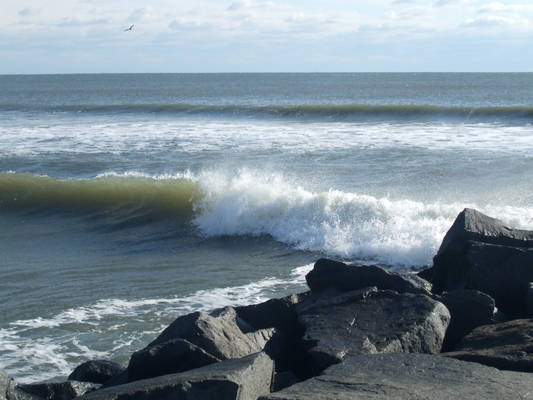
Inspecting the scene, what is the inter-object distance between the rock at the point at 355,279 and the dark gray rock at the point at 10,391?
104 inches

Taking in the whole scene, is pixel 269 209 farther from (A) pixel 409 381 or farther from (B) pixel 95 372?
(A) pixel 409 381

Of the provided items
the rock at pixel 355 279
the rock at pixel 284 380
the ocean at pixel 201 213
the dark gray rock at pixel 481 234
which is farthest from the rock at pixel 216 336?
the dark gray rock at pixel 481 234

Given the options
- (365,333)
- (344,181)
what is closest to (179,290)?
(365,333)

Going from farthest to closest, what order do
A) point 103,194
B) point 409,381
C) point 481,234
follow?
point 103,194 → point 481,234 → point 409,381

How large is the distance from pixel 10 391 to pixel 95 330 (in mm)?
2399

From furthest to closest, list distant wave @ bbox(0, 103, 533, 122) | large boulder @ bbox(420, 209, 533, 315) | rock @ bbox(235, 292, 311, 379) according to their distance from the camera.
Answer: distant wave @ bbox(0, 103, 533, 122) < large boulder @ bbox(420, 209, 533, 315) < rock @ bbox(235, 292, 311, 379)

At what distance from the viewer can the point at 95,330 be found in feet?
25.6

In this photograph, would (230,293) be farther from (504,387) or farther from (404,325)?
(504,387)

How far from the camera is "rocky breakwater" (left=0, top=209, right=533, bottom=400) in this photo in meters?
4.55

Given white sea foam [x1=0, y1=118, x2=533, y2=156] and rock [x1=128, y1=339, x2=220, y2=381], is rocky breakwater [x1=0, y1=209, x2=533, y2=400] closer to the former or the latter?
rock [x1=128, y1=339, x2=220, y2=381]

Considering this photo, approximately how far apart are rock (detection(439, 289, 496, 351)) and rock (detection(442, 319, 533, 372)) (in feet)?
0.61

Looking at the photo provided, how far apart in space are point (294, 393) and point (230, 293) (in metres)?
4.91

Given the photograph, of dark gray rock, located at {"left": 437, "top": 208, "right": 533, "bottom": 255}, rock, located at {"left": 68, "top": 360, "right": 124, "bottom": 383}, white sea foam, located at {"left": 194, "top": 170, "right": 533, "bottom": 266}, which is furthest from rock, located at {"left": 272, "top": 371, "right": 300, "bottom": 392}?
white sea foam, located at {"left": 194, "top": 170, "right": 533, "bottom": 266}

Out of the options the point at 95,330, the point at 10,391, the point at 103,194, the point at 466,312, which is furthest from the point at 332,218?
Answer: the point at 10,391
